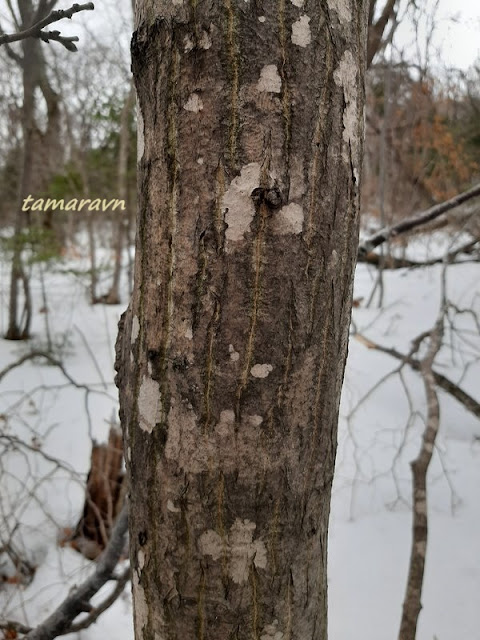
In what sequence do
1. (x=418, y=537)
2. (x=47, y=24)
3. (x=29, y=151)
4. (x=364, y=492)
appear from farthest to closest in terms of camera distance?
(x=29, y=151) → (x=364, y=492) → (x=418, y=537) → (x=47, y=24)

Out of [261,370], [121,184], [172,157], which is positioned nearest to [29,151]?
→ [121,184]

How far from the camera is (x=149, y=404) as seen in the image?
57cm

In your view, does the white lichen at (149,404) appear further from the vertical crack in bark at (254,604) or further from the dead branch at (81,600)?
the dead branch at (81,600)

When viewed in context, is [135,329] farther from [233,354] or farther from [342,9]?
[342,9]

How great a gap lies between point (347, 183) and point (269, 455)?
30cm

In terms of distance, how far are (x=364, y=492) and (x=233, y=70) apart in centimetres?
267

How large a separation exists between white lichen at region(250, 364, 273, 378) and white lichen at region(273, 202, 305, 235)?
14 cm

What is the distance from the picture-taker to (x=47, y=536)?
2.81 meters

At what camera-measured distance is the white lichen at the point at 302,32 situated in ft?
1.65

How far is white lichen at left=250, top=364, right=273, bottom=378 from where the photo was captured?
522mm

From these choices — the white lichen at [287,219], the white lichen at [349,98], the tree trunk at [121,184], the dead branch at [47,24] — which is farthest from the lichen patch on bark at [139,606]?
the tree trunk at [121,184]

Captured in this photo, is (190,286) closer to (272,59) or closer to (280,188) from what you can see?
(280,188)

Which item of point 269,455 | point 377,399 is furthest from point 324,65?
point 377,399

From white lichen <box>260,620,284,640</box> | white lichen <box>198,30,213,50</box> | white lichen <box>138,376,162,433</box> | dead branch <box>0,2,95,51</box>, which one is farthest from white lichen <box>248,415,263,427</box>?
dead branch <box>0,2,95,51</box>
